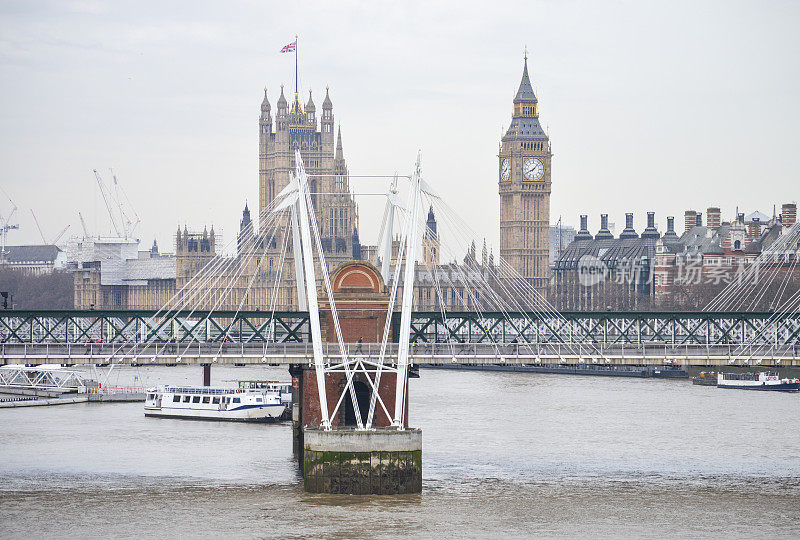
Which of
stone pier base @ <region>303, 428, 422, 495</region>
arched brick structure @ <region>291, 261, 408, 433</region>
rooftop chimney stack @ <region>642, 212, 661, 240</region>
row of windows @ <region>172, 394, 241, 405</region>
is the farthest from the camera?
rooftop chimney stack @ <region>642, 212, 661, 240</region>

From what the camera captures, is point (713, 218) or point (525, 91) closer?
point (713, 218)

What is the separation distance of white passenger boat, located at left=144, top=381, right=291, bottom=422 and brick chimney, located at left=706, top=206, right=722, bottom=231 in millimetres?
76225

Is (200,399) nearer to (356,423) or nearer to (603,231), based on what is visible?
(356,423)

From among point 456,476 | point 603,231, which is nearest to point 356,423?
point 456,476

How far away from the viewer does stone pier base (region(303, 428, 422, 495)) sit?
43625 mm

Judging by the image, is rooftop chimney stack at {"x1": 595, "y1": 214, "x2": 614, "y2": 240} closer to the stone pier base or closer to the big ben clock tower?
the big ben clock tower

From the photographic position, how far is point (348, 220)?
192500mm

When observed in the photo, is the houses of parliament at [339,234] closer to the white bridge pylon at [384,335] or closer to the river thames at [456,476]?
the river thames at [456,476]

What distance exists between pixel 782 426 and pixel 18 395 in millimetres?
38320

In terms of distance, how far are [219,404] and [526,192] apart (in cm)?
10755

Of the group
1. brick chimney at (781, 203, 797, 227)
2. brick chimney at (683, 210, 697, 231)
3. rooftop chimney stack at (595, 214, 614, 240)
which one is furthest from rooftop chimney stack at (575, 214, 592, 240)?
brick chimney at (781, 203, 797, 227)

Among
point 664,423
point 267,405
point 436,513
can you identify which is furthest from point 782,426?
point 436,513

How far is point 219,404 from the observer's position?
71062mm

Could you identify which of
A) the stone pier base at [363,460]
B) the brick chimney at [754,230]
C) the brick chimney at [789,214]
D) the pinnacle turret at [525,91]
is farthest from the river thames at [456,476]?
the pinnacle turret at [525,91]
